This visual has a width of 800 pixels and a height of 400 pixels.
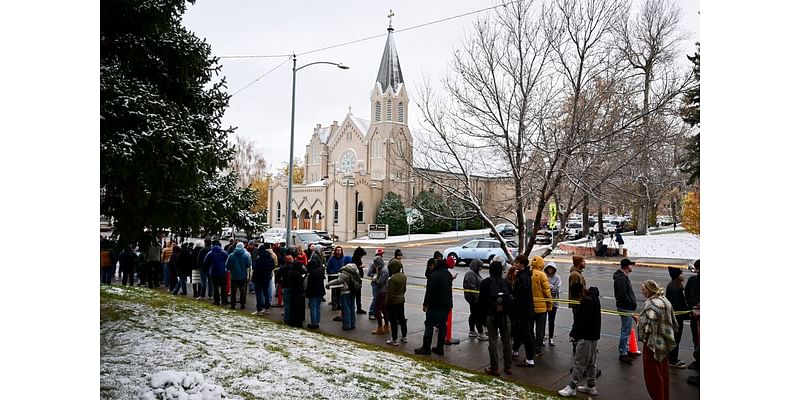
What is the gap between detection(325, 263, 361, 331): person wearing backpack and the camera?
9586 millimetres

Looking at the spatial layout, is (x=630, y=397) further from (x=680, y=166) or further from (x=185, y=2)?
(x=185, y=2)

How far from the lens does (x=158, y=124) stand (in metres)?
5.98

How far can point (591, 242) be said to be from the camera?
56.5 feet

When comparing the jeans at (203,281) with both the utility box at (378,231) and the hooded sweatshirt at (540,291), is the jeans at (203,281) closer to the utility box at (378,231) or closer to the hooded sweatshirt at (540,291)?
the utility box at (378,231)

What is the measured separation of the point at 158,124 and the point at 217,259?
624 centimetres

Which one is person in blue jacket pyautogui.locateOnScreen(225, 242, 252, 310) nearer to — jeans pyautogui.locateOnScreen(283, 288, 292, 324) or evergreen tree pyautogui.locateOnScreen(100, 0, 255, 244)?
jeans pyautogui.locateOnScreen(283, 288, 292, 324)

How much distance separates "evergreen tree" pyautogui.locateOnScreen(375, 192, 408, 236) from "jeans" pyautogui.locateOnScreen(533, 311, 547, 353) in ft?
17.8

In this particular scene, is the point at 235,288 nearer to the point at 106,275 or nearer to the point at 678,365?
the point at 106,275

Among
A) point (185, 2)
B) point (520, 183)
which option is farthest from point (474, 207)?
point (185, 2)

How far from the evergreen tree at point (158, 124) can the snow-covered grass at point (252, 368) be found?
1508 millimetres

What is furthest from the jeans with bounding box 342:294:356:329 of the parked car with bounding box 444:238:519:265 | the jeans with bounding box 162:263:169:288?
the parked car with bounding box 444:238:519:265

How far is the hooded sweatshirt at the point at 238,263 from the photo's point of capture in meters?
11.2

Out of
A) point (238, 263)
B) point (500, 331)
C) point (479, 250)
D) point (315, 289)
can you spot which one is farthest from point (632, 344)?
point (479, 250)
